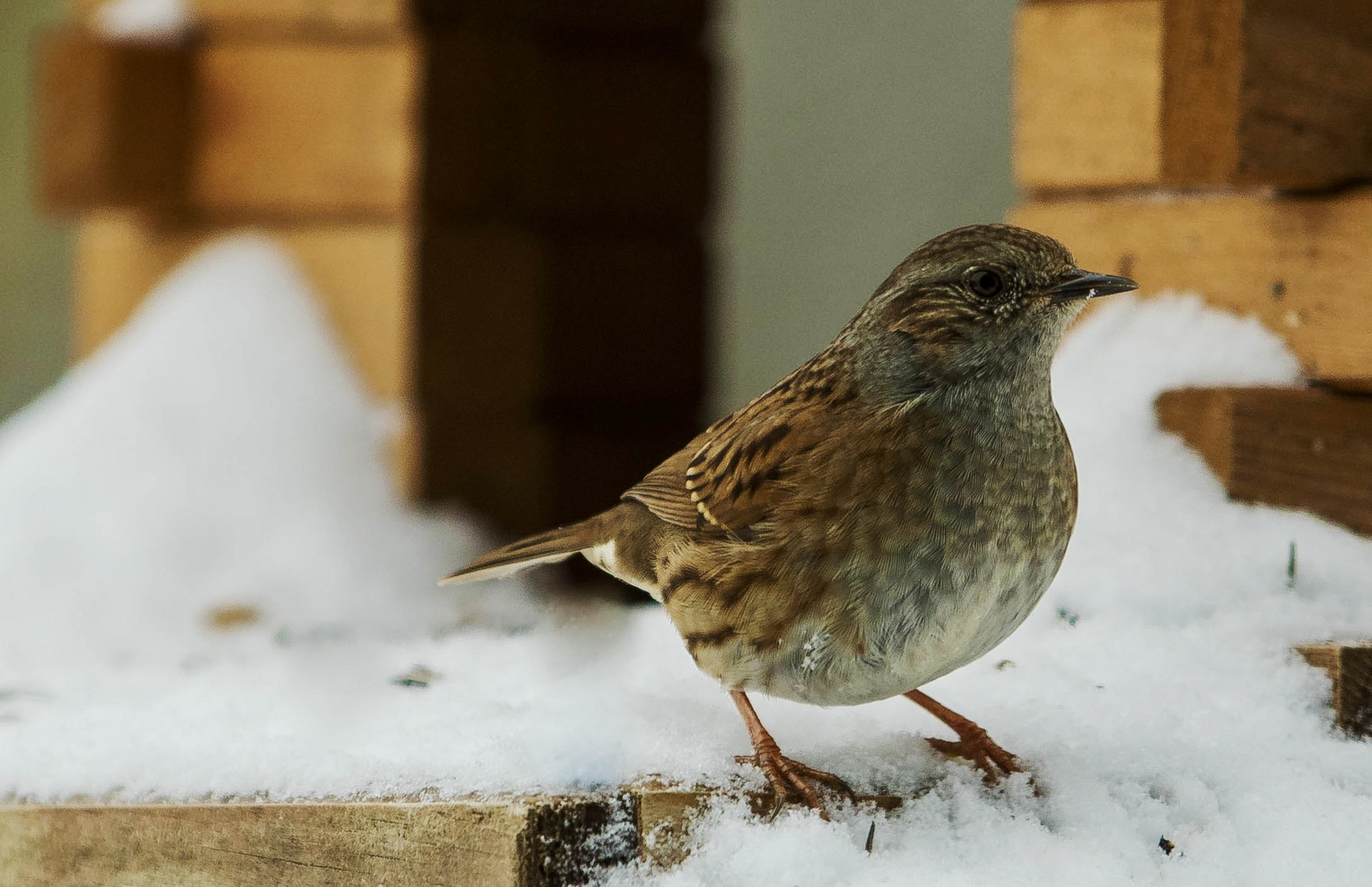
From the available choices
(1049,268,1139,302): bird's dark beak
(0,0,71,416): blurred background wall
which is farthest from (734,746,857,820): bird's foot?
(0,0,71,416): blurred background wall

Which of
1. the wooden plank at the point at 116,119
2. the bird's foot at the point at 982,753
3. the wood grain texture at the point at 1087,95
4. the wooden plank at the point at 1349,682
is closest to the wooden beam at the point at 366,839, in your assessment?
the bird's foot at the point at 982,753

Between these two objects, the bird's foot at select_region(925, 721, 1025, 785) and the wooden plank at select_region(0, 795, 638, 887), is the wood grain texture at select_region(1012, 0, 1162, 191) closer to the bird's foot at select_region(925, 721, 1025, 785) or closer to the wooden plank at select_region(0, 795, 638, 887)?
the bird's foot at select_region(925, 721, 1025, 785)

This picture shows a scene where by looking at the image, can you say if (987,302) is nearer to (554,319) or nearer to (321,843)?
(321,843)

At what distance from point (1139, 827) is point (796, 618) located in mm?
413

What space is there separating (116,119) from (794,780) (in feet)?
9.20

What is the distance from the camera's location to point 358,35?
139 inches

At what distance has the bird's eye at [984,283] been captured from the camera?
1.72m

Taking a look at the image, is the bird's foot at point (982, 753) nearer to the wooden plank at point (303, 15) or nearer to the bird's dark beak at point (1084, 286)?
the bird's dark beak at point (1084, 286)

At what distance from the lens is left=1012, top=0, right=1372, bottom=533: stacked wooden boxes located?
2.13 meters

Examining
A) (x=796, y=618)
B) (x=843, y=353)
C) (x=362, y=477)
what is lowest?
(x=362, y=477)

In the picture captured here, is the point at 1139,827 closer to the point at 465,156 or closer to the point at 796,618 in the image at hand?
the point at 796,618

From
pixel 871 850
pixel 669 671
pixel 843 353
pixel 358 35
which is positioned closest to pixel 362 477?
pixel 358 35

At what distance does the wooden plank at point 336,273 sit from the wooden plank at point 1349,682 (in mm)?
2208

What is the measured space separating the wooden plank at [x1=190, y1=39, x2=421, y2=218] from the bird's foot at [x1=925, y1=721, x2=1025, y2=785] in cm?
214
